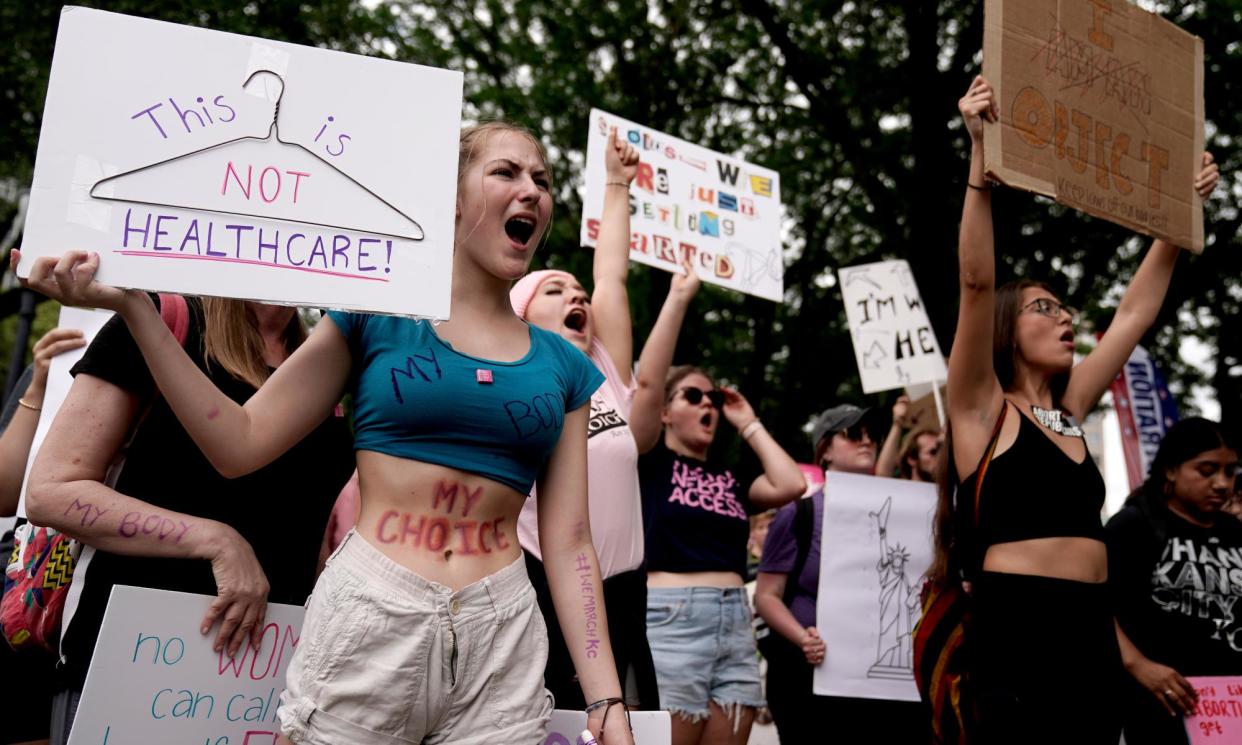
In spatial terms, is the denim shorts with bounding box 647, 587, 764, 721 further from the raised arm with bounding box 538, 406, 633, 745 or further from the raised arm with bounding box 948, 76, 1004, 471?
the raised arm with bounding box 538, 406, 633, 745

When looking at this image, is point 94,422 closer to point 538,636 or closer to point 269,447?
point 269,447

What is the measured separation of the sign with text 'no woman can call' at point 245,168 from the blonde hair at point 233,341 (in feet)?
1.56

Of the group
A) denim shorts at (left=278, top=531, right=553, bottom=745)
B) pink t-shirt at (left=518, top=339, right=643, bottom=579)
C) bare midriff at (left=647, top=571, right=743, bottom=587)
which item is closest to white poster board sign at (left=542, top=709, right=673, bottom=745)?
denim shorts at (left=278, top=531, right=553, bottom=745)

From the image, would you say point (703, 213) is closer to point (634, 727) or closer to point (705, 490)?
point (705, 490)

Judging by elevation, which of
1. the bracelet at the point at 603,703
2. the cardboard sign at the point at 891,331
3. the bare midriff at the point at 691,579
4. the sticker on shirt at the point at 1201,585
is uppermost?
the cardboard sign at the point at 891,331

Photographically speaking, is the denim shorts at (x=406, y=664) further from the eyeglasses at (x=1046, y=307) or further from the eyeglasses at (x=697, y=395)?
the eyeglasses at (x=697, y=395)

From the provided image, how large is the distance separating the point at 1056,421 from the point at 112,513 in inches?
107

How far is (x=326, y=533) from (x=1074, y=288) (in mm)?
11820

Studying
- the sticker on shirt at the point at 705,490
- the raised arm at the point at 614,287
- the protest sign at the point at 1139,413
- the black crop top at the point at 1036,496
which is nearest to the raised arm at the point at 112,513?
the raised arm at the point at 614,287

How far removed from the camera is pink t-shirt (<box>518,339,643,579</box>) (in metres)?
3.19

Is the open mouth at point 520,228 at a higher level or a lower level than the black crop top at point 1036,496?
higher

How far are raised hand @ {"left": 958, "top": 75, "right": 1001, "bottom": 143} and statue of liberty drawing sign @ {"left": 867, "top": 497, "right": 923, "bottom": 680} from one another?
2.21 metres

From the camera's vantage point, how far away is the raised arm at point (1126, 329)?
3.74m

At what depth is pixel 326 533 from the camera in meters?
2.77
